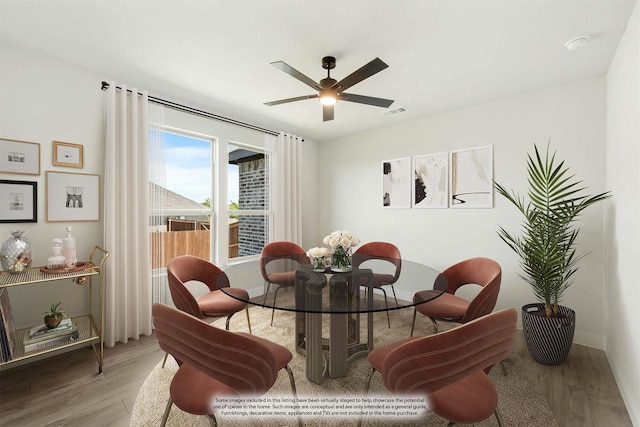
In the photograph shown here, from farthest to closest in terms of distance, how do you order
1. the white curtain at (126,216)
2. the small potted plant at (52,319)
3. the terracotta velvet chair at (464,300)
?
the white curtain at (126,216) < the small potted plant at (52,319) < the terracotta velvet chair at (464,300)

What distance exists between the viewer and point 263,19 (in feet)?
6.42

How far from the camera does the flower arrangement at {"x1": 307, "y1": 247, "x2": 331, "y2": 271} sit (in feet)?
7.59

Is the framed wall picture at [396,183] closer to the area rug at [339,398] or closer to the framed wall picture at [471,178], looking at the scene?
the framed wall picture at [471,178]

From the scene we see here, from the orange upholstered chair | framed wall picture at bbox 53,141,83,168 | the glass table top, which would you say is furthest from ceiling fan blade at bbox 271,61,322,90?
framed wall picture at bbox 53,141,83,168

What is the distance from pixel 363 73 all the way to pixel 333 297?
5.07ft

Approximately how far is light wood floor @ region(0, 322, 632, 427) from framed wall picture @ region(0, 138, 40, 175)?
5.22 feet

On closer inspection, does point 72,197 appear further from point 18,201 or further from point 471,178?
point 471,178

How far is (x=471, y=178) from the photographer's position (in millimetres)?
3520

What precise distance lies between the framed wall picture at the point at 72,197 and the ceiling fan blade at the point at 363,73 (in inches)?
94.6

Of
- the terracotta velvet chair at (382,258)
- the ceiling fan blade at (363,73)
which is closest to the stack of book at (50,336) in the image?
the terracotta velvet chair at (382,258)

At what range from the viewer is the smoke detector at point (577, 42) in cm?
211

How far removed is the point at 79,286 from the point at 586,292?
4763 millimetres

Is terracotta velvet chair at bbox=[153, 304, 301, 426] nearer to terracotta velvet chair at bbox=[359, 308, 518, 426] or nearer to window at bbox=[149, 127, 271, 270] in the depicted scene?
terracotta velvet chair at bbox=[359, 308, 518, 426]

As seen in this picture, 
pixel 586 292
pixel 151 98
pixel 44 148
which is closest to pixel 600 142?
pixel 586 292
